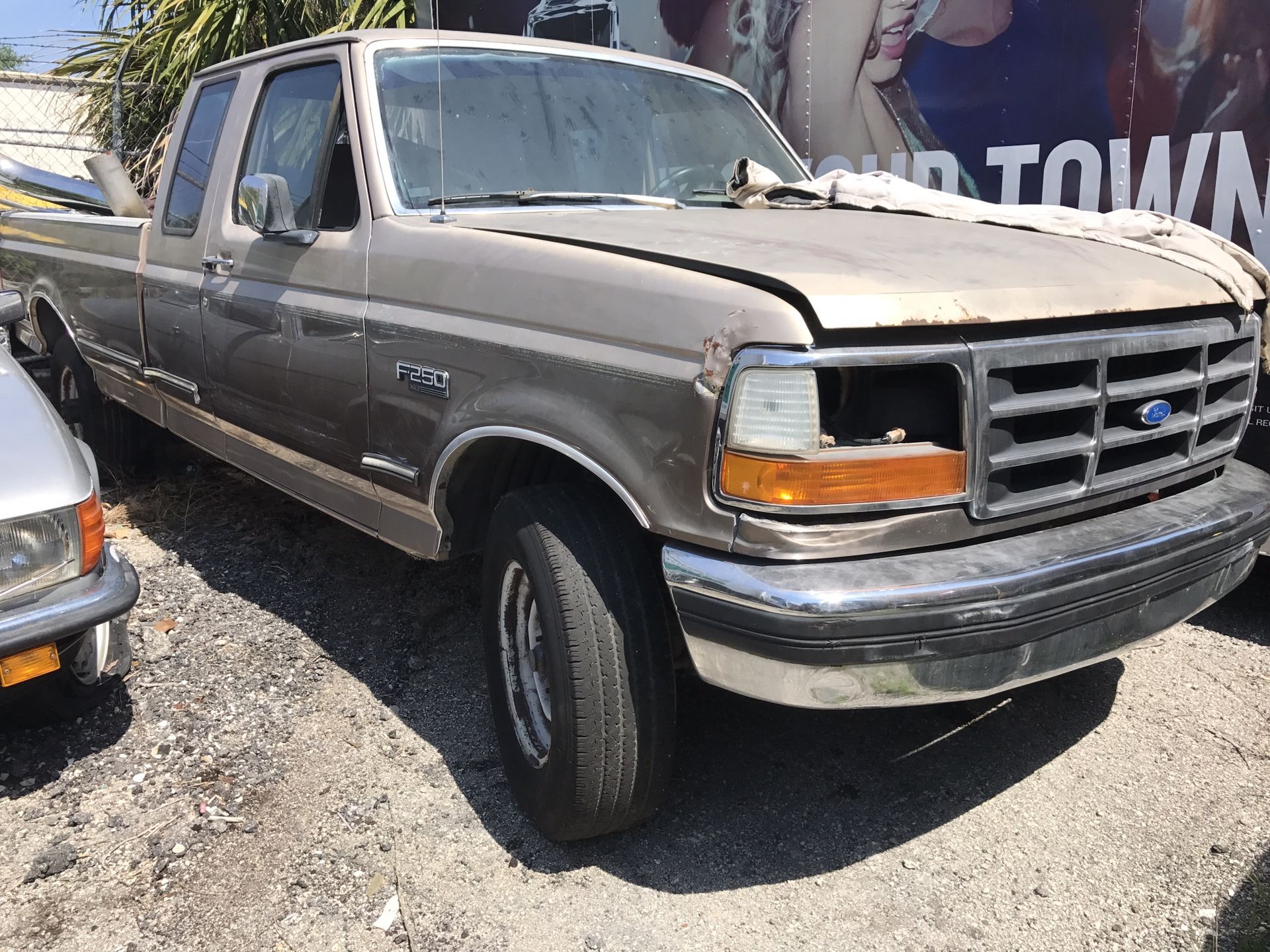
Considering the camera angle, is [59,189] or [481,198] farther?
[59,189]

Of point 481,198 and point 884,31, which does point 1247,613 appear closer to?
point 884,31

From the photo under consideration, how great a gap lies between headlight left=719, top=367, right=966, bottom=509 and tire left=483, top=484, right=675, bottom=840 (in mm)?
453

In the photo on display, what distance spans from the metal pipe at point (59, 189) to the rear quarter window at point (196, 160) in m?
2.14

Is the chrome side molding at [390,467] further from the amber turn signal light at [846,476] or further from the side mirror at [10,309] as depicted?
the side mirror at [10,309]

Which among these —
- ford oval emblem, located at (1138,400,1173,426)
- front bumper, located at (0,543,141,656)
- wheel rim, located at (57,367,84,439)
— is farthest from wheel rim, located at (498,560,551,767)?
wheel rim, located at (57,367,84,439)

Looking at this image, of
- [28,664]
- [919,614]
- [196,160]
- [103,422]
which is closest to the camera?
[919,614]

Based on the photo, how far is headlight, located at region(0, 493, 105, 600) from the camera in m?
2.73

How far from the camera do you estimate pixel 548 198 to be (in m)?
3.17

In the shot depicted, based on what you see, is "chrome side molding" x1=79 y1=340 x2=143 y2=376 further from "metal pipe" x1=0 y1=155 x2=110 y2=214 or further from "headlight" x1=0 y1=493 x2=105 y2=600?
"headlight" x1=0 y1=493 x2=105 y2=600

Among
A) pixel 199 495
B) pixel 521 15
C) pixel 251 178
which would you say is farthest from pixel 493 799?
Answer: pixel 521 15

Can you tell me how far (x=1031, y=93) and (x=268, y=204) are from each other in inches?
112

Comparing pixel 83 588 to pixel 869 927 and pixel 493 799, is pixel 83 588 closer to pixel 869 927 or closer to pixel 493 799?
pixel 493 799

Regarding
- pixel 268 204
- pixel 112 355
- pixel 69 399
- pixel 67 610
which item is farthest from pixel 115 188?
pixel 67 610

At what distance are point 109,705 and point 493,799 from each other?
1.39 metres
